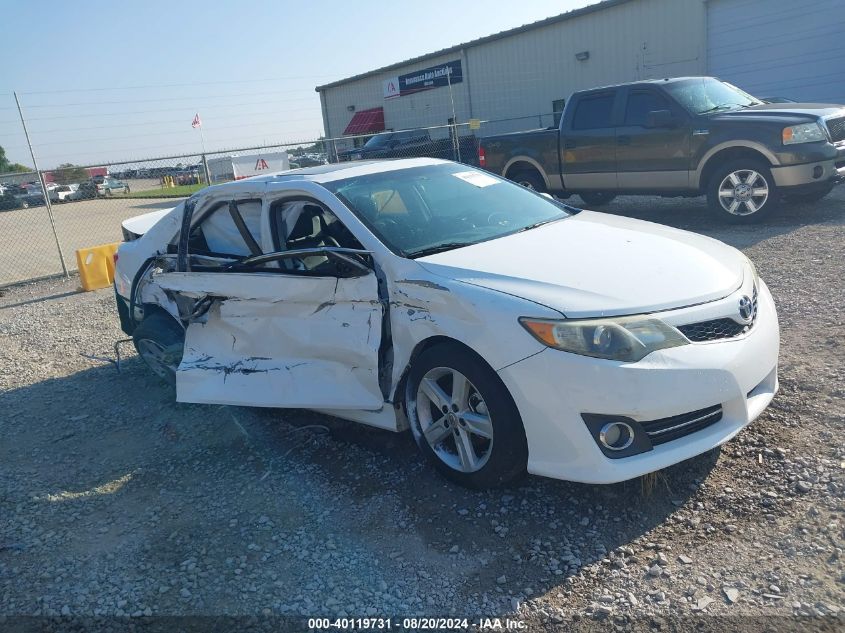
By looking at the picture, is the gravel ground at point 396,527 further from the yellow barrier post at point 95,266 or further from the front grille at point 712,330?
the yellow barrier post at point 95,266

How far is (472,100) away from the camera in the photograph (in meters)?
27.5

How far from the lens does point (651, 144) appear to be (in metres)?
9.71

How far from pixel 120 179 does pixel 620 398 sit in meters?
17.1

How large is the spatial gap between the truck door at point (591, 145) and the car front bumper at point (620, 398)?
7672mm

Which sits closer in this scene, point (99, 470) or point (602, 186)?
point (99, 470)

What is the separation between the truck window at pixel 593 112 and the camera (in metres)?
10.3

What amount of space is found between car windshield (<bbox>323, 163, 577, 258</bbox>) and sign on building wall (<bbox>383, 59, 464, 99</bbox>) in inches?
902

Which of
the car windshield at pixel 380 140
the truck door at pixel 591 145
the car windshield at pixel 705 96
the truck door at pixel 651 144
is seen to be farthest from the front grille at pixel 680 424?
the car windshield at pixel 380 140

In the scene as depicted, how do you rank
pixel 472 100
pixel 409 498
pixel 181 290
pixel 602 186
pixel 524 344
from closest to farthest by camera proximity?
1. pixel 524 344
2. pixel 409 498
3. pixel 181 290
4. pixel 602 186
5. pixel 472 100

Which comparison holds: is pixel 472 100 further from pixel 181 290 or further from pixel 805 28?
pixel 181 290

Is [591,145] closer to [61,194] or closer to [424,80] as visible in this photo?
[424,80]

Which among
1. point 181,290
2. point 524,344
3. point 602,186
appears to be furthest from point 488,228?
point 602,186

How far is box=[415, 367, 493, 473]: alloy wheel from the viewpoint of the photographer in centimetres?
333

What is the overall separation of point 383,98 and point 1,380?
2799 centimetres
